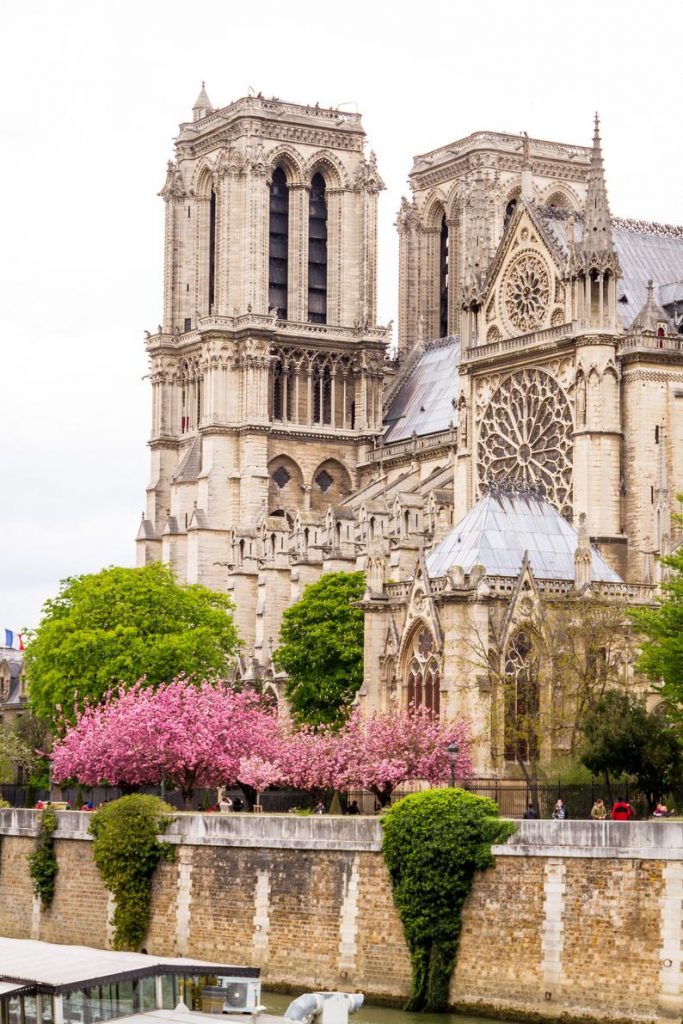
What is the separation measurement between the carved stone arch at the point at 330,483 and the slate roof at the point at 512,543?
1616 inches

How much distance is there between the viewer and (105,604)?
75.7 m

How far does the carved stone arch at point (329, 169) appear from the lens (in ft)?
358

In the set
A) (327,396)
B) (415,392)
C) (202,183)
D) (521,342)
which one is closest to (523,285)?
(521,342)

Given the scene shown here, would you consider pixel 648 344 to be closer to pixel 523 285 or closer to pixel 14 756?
pixel 523 285

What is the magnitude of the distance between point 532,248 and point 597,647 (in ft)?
82.8

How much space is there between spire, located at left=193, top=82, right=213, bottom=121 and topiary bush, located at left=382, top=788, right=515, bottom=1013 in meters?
72.1

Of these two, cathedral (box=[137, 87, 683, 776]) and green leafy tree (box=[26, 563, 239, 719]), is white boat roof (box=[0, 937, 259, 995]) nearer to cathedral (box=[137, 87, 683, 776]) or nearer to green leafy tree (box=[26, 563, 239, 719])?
cathedral (box=[137, 87, 683, 776])

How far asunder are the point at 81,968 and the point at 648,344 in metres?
45.1

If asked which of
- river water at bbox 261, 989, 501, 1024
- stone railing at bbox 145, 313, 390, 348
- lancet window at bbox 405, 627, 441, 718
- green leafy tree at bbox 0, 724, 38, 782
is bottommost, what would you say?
river water at bbox 261, 989, 501, 1024

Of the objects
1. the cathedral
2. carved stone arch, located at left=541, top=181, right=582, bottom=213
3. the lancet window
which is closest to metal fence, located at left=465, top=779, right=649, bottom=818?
the cathedral

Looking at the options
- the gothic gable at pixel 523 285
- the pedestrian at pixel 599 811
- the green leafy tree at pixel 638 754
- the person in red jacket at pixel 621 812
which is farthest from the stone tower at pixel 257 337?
the person in red jacket at pixel 621 812

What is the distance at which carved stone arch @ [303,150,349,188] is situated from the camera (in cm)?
10900

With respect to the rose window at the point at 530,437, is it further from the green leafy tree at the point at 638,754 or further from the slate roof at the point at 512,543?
the green leafy tree at the point at 638,754

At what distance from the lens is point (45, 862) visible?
5266 cm
